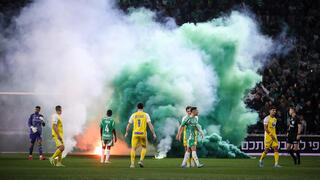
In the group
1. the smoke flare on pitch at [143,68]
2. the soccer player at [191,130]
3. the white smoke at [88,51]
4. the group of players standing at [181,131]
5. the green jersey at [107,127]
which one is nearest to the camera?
the group of players standing at [181,131]

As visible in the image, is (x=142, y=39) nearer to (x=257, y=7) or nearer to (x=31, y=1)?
(x=31, y=1)

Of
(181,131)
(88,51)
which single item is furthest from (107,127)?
(88,51)

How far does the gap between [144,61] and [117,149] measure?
5044mm

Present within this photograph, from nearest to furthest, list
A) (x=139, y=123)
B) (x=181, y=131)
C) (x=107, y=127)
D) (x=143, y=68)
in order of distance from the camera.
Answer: (x=139, y=123)
(x=181, y=131)
(x=107, y=127)
(x=143, y=68)

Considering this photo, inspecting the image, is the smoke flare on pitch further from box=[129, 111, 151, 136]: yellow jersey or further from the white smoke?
box=[129, 111, 151, 136]: yellow jersey

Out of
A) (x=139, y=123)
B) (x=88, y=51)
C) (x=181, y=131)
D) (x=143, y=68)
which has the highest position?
(x=88, y=51)

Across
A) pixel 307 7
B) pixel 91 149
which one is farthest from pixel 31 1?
pixel 307 7

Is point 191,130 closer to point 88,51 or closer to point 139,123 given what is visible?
point 139,123

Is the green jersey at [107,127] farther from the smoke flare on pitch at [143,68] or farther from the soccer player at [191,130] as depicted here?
the smoke flare on pitch at [143,68]

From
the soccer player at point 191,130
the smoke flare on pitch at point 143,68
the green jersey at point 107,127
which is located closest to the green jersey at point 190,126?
the soccer player at point 191,130

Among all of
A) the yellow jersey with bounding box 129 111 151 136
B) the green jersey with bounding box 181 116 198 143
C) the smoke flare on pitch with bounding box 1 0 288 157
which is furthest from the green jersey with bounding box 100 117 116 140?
the smoke flare on pitch with bounding box 1 0 288 157

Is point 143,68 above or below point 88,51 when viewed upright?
below

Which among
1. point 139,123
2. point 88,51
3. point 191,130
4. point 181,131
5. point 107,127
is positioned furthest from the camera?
point 88,51

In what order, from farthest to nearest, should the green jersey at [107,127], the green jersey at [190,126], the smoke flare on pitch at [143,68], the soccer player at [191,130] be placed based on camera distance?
1. the smoke flare on pitch at [143,68]
2. the green jersey at [107,127]
3. the green jersey at [190,126]
4. the soccer player at [191,130]
